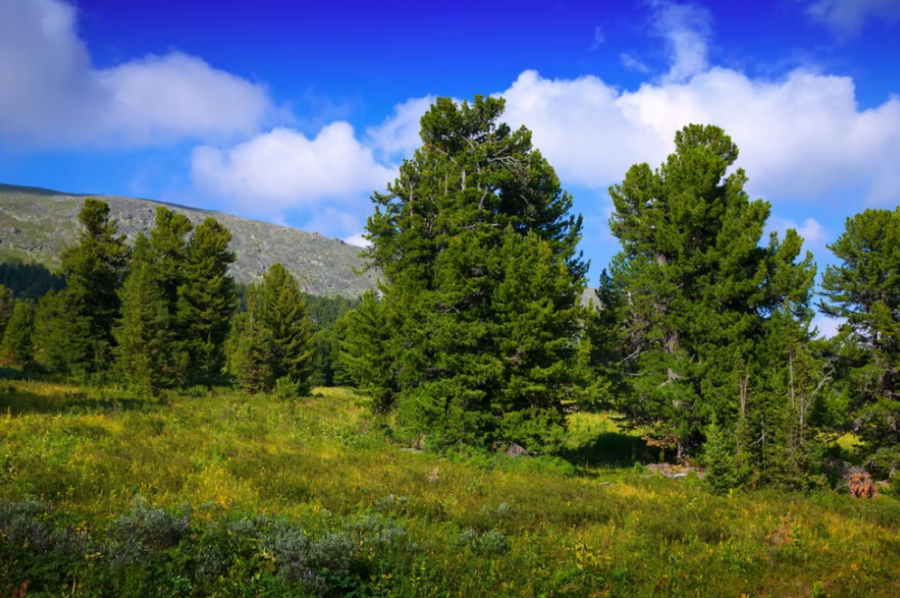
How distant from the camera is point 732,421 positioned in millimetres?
18391

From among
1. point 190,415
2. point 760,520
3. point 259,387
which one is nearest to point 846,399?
point 760,520

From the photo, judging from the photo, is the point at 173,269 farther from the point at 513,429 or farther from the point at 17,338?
the point at 17,338

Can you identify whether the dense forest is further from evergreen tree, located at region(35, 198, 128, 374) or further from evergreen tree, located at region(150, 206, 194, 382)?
evergreen tree, located at region(150, 206, 194, 382)

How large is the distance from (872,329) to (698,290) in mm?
5762

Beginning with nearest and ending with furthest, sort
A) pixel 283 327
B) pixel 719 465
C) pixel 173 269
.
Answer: pixel 719 465, pixel 173 269, pixel 283 327

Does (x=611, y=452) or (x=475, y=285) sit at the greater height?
(x=475, y=285)

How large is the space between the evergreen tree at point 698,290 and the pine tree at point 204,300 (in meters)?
32.5

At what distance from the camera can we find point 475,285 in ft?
64.2

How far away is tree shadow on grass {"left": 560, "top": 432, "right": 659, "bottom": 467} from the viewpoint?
71.5ft

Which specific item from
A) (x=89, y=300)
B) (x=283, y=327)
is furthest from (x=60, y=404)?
(x=283, y=327)

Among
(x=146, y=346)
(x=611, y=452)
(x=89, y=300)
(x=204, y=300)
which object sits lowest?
(x=611, y=452)

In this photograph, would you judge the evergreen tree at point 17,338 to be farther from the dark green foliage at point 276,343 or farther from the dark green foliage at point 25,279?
the dark green foliage at point 25,279

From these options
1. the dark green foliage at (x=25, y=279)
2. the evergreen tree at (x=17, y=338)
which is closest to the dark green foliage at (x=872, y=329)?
the evergreen tree at (x=17, y=338)

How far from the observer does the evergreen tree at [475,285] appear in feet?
59.3
